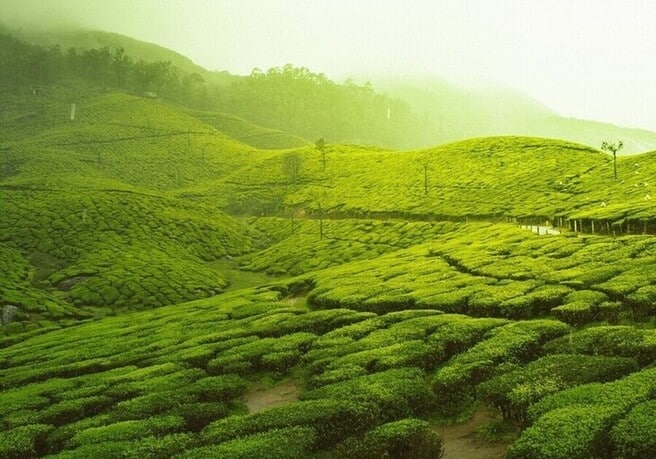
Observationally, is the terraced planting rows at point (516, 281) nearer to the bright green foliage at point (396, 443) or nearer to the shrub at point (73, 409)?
the bright green foliage at point (396, 443)

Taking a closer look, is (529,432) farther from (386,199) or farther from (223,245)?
(386,199)

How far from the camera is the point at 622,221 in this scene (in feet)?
169

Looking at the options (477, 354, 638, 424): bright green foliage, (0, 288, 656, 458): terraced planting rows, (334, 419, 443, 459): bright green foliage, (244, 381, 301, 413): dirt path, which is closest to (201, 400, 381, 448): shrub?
(0, 288, 656, 458): terraced planting rows

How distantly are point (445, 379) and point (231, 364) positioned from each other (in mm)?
13401

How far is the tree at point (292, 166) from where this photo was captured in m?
145

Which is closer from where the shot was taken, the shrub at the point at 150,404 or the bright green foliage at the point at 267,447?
the bright green foliage at the point at 267,447

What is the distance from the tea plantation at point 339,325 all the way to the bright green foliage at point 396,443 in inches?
3.3

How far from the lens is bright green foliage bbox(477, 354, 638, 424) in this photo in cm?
1900

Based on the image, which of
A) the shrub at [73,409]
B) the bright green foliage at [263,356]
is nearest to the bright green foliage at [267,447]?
the bright green foliage at [263,356]

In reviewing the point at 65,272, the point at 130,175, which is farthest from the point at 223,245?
the point at 130,175

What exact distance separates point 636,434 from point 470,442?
6.30 meters

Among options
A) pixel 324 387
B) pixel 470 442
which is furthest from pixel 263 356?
pixel 470 442

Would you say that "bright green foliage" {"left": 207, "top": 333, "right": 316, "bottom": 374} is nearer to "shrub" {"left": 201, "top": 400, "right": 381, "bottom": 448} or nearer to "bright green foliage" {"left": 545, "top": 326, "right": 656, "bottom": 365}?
"shrub" {"left": 201, "top": 400, "right": 381, "bottom": 448}

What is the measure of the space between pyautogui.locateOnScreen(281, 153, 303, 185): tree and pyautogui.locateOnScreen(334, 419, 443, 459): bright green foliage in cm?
12679
